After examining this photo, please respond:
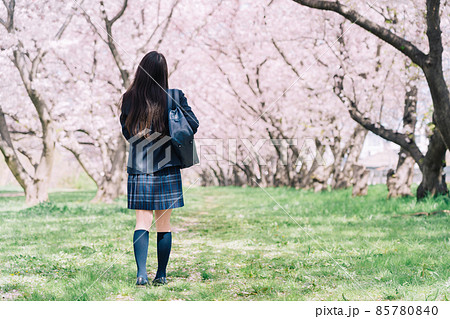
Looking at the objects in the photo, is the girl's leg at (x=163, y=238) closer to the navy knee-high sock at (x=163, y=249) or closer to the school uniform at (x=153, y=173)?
the navy knee-high sock at (x=163, y=249)

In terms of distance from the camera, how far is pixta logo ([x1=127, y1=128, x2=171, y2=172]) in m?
3.74

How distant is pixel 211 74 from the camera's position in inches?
882

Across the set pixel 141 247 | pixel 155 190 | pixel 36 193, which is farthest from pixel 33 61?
pixel 141 247

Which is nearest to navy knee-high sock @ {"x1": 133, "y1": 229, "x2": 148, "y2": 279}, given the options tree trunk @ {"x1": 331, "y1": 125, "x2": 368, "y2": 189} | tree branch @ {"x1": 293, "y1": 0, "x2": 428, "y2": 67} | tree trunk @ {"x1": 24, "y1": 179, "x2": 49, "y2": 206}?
tree branch @ {"x1": 293, "y1": 0, "x2": 428, "y2": 67}

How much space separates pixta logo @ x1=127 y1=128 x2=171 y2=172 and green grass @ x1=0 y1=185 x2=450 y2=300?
1.01 meters

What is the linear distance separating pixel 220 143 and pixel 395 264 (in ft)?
100.0

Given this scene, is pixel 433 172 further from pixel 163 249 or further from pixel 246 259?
pixel 163 249

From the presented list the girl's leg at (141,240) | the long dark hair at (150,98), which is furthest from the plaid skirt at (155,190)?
the long dark hair at (150,98)

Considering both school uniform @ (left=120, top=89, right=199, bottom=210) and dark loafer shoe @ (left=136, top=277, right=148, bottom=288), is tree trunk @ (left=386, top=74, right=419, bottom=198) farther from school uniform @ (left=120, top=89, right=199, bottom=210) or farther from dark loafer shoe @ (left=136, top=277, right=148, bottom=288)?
dark loafer shoe @ (left=136, top=277, right=148, bottom=288)

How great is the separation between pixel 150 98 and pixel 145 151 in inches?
18.5

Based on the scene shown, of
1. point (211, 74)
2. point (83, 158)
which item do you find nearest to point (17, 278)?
point (83, 158)

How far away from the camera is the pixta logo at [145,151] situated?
12.3ft

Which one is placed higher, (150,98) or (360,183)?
(150,98)

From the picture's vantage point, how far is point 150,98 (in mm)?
3836
